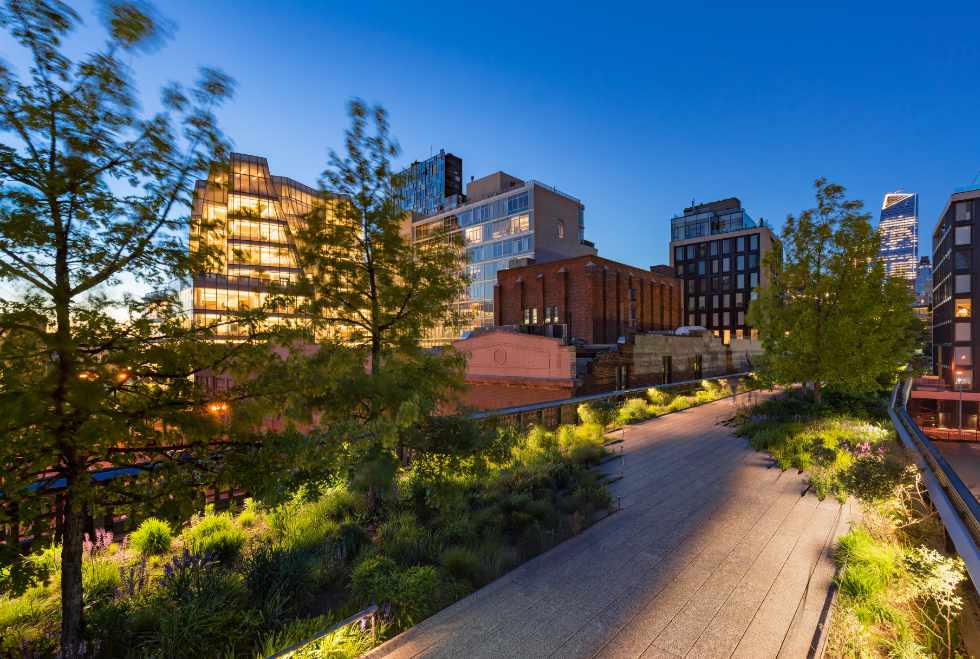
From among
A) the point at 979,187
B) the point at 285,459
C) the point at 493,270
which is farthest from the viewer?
the point at 493,270

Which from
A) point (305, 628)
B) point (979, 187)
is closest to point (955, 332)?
point (979, 187)

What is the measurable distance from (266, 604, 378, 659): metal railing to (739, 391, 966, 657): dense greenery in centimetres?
442

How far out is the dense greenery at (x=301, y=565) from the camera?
4.00m

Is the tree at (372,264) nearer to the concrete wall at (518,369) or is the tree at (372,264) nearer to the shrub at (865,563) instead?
the shrub at (865,563)

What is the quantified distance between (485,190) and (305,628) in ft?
241

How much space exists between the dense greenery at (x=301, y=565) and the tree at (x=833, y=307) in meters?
12.3

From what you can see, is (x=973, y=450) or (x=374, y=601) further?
(x=973, y=450)

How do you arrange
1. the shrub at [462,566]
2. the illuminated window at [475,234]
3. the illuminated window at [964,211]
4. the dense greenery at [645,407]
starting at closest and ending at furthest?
the shrub at [462,566] → the dense greenery at [645,407] → the illuminated window at [964,211] → the illuminated window at [475,234]

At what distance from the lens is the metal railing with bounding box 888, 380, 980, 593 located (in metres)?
3.97

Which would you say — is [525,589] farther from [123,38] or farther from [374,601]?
[123,38]

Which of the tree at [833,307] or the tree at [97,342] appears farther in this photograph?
the tree at [833,307]

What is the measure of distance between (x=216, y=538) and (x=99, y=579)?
1169 millimetres

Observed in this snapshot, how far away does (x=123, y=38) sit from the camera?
3326 mm

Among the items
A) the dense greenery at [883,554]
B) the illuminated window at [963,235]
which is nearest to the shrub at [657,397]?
the dense greenery at [883,554]
